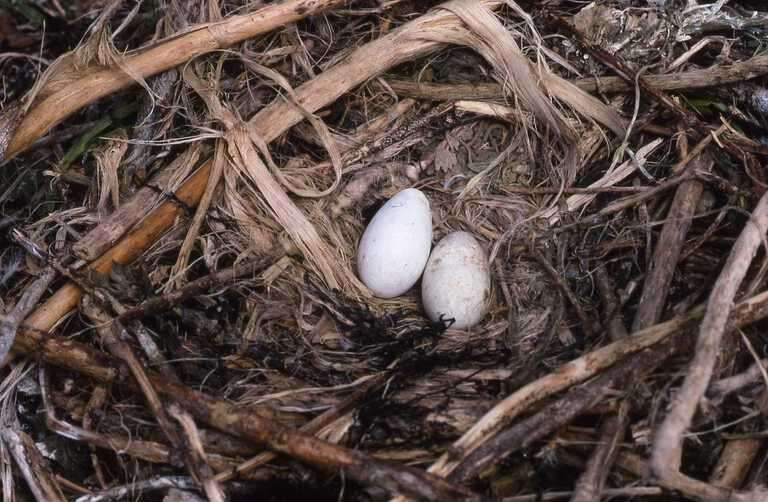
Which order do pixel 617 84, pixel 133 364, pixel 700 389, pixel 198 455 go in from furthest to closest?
pixel 617 84 < pixel 133 364 < pixel 198 455 < pixel 700 389

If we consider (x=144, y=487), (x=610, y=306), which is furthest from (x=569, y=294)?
(x=144, y=487)

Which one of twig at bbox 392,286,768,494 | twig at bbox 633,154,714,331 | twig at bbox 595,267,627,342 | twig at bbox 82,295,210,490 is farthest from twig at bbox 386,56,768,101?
twig at bbox 82,295,210,490

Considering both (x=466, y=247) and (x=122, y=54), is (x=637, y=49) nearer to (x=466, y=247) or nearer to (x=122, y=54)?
Result: (x=466, y=247)

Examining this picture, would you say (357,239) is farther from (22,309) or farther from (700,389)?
(700,389)

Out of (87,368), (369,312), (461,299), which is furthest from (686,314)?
(87,368)

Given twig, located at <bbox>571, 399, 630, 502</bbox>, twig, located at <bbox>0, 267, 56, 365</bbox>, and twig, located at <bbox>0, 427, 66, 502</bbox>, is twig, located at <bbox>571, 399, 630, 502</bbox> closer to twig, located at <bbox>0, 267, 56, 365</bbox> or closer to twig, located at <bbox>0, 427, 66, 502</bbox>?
twig, located at <bbox>0, 427, 66, 502</bbox>

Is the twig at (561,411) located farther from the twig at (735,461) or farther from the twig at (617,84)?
the twig at (617,84)
